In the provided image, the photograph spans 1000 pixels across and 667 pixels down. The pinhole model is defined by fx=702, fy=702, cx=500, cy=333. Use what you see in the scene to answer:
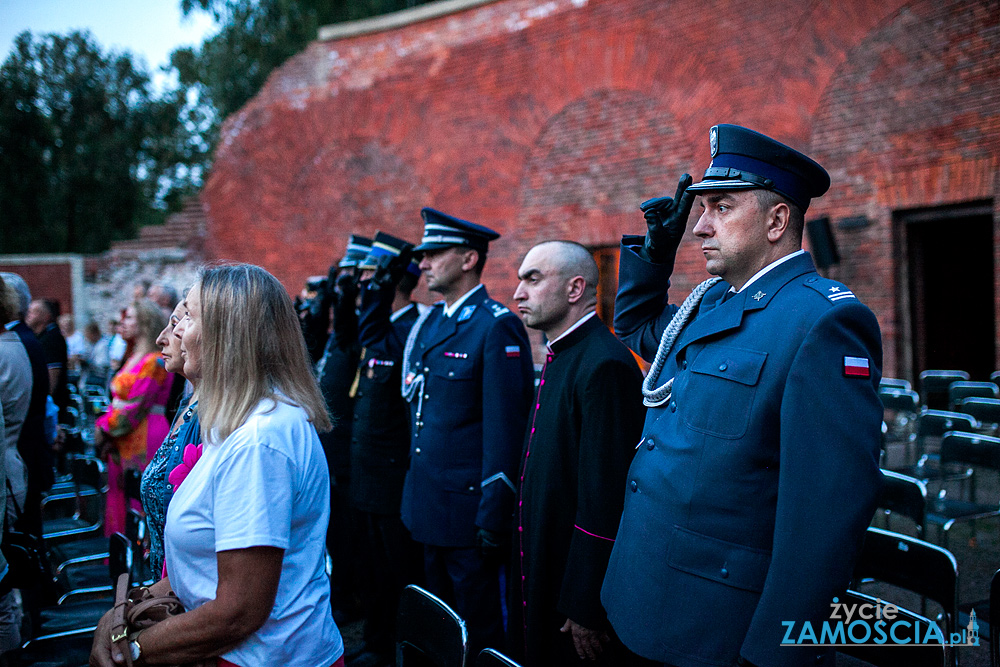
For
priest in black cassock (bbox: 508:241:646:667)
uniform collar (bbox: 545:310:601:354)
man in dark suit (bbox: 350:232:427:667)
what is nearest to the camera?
priest in black cassock (bbox: 508:241:646:667)

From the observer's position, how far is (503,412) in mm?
3152

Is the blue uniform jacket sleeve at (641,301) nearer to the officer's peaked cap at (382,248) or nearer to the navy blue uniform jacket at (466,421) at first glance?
the navy blue uniform jacket at (466,421)

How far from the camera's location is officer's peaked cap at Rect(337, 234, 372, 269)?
513 centimetres

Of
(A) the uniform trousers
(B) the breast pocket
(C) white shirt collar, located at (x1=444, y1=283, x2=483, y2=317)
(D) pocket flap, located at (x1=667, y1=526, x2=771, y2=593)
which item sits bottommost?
(A) the uniform trousers

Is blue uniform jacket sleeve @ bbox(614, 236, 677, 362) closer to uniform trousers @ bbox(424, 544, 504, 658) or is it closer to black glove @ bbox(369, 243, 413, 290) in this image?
uniform trousers @ bbox(424, 544, 504, 658)

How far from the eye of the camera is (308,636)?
1754mm

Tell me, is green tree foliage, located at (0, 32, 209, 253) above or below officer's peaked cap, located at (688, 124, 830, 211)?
above

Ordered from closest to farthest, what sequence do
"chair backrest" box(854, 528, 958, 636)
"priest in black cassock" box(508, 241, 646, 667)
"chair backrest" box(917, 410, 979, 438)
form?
1. "priest in black cassock" box(508, 241, 646, 667)
2. "chair backrest" box(854, 528, 958, 636)
3. "chair backrest" box(917, 410, 979, 438)

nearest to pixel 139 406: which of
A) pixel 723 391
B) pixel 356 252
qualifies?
pixel 356 252

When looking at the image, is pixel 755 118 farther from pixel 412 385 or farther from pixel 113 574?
pixel 113 574

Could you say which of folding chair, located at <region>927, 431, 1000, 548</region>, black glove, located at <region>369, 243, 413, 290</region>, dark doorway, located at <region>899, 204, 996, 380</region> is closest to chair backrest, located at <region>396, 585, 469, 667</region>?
black glove, located at <region>369, 243, 413, 290</region>

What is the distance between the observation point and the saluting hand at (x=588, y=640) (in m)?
2.32

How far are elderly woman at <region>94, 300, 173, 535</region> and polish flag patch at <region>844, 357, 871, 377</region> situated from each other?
159 inches

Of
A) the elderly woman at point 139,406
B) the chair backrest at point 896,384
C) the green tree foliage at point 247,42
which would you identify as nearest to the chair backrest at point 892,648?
the elderly woman at point 139,406
